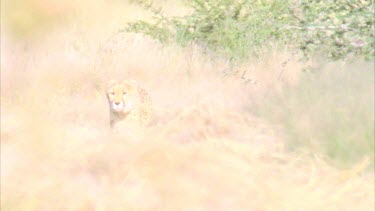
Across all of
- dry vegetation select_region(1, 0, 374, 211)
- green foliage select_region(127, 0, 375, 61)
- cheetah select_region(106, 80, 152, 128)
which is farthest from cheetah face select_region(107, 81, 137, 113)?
green foliage select_region(127, 0, 375, 61)

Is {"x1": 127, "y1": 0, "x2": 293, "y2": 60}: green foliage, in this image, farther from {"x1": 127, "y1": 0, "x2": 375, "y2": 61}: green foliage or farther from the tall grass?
the tall grass

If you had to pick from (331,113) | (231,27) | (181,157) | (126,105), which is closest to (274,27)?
(231,27)

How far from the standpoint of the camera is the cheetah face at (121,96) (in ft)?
34.8

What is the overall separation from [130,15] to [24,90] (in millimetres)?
6498

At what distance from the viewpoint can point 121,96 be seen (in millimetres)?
10633

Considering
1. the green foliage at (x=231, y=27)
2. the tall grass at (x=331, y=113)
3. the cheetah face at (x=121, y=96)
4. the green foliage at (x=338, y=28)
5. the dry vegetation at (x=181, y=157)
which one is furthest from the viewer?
the green foliage at (x=231, y=27)

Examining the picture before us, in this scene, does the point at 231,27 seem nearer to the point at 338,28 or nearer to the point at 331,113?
the point at 338,28

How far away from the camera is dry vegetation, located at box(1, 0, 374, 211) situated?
872 centimetres

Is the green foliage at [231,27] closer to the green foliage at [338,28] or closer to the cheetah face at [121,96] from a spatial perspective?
the green foliage at [338,28]

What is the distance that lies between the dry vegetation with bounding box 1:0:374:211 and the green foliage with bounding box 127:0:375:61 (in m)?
0.42

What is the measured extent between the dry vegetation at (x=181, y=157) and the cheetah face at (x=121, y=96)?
222 mm

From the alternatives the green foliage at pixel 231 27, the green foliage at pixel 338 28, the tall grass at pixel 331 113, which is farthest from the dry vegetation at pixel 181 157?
the green foliage at pixel 231 27

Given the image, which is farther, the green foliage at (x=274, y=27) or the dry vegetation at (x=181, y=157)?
the green foliage at (x=274, y=27)

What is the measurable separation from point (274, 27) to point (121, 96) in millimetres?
→ 2628
